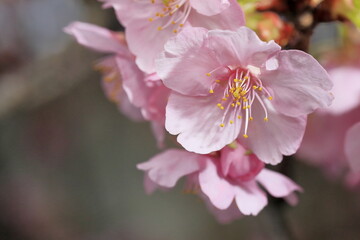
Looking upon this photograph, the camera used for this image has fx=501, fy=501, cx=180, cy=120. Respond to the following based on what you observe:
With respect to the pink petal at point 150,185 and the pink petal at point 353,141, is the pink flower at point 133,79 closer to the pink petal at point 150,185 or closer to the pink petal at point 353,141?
the pink petal at point 150,185

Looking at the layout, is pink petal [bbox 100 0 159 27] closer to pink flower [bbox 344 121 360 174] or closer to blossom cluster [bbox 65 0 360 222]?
blossom cluster [bbox 65 0 360 222]

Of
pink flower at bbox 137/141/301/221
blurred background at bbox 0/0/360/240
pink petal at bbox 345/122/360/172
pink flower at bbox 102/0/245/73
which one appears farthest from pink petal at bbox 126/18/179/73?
blurred background at bbox 0/0/360/240

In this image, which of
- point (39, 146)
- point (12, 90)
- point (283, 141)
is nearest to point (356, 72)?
point (283, 141)

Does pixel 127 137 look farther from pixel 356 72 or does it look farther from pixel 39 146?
pixel 356 72

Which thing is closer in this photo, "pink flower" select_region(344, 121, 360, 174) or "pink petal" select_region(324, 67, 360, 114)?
"pink flower" select_region(344, 121, 360, 174)

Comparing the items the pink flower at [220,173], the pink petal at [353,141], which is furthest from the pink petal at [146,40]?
the pink petal at [353,141]

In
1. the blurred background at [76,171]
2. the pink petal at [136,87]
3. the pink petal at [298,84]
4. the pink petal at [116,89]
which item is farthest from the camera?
the blurred background at [76,171]
